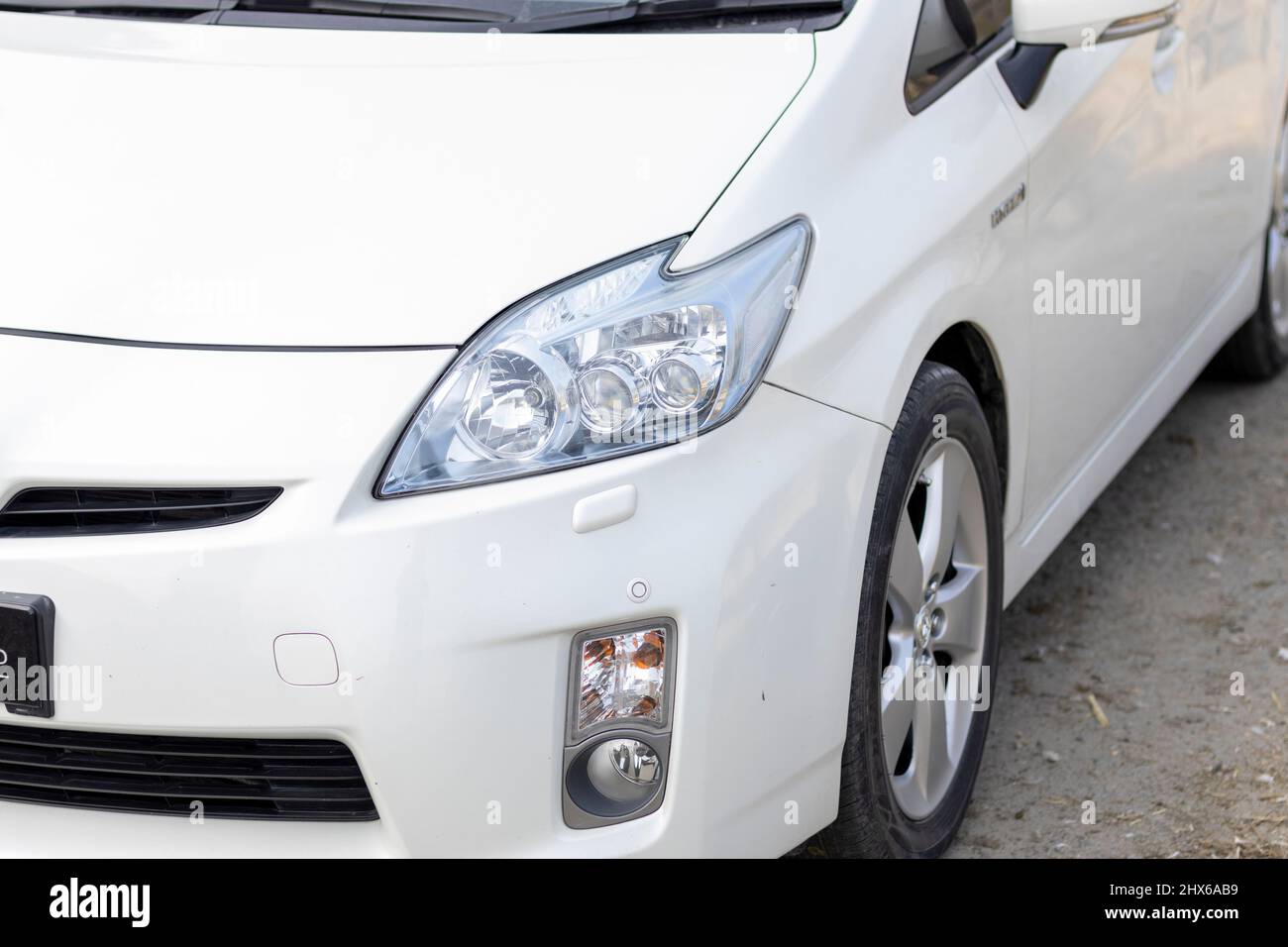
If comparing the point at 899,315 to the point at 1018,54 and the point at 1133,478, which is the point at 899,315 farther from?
the point at 1133,478

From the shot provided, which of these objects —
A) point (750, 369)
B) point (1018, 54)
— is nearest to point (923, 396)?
point (750, 369)

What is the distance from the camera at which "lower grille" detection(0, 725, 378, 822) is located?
5.86 ft

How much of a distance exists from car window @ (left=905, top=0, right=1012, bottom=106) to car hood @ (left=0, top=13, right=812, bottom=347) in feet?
0.76

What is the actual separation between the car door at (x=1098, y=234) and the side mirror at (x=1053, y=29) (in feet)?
0.12

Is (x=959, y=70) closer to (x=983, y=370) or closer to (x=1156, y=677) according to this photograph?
(x=983, y=370)

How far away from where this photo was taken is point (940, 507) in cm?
236

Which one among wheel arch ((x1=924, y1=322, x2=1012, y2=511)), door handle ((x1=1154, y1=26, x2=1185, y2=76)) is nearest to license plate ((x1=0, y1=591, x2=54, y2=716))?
wheel arch ((x1=924, y1=322, x2=1012, y2=511))

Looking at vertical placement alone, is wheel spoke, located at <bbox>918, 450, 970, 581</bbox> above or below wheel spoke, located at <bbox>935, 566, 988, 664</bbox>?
above

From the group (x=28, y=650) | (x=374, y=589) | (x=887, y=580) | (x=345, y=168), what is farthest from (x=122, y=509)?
(x=887, y=580)

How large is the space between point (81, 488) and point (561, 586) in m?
0.57

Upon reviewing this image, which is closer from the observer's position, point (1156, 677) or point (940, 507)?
point (940, 507)

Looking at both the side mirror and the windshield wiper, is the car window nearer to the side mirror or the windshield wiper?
the side mirror

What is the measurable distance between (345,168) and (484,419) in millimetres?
451

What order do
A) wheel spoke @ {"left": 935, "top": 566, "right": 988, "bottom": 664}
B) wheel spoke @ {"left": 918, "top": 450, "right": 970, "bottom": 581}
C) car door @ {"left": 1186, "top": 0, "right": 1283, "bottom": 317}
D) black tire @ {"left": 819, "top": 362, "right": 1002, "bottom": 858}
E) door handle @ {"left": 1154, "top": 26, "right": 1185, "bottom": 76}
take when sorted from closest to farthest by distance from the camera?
1. black tire @ {"left": 819, "top": 362, "right": 1002, "bottom": 858}
2. wheel spoke @ {"left": 918, "top": 450, "right": 970, "bottom": 581}
3. wheel spoke @ {"left": 935, "top": 566, "right": 988, "bottom": 664}
4. door handle @ {"left": 1154, "top": 26, "right": 1185, "bottom": 76}
5. car door @ {"left": 1186, "top": 0, "right": 1283, "bottom": 317}
